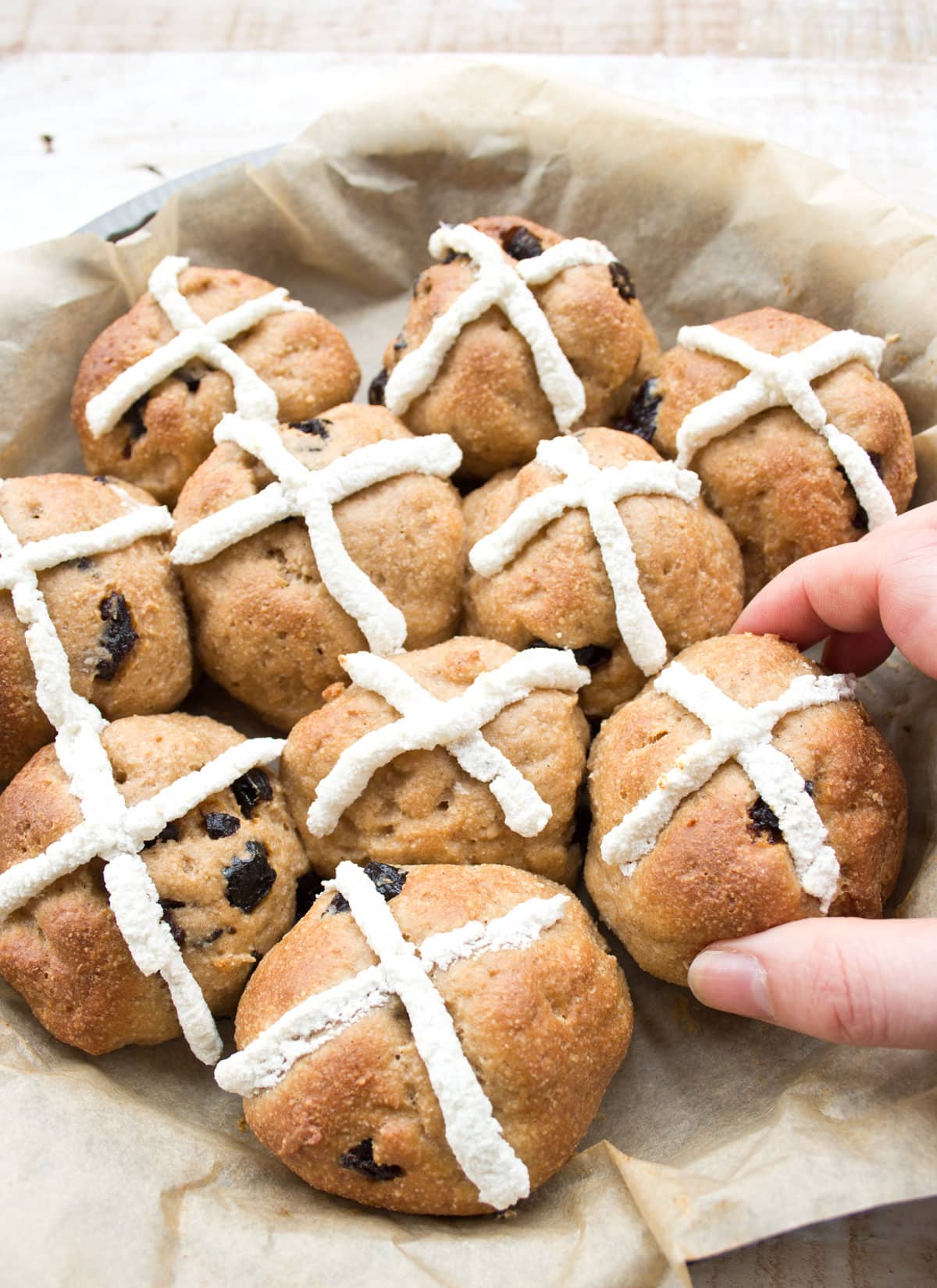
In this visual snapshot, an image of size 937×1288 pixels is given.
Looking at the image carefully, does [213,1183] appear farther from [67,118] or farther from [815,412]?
[67,118]

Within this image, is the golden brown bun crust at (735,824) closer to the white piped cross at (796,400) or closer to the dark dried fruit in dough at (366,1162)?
the white piped cross at (796,400)

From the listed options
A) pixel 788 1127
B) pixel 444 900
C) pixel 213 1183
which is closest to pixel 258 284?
pixel 444 900

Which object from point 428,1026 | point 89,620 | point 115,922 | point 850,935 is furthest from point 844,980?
point 89,620

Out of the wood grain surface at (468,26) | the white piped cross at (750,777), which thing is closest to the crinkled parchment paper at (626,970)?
the white piped cross at (750,777)

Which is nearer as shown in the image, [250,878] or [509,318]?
[250,878]

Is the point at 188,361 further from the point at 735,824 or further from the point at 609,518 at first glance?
the point at 735,824
